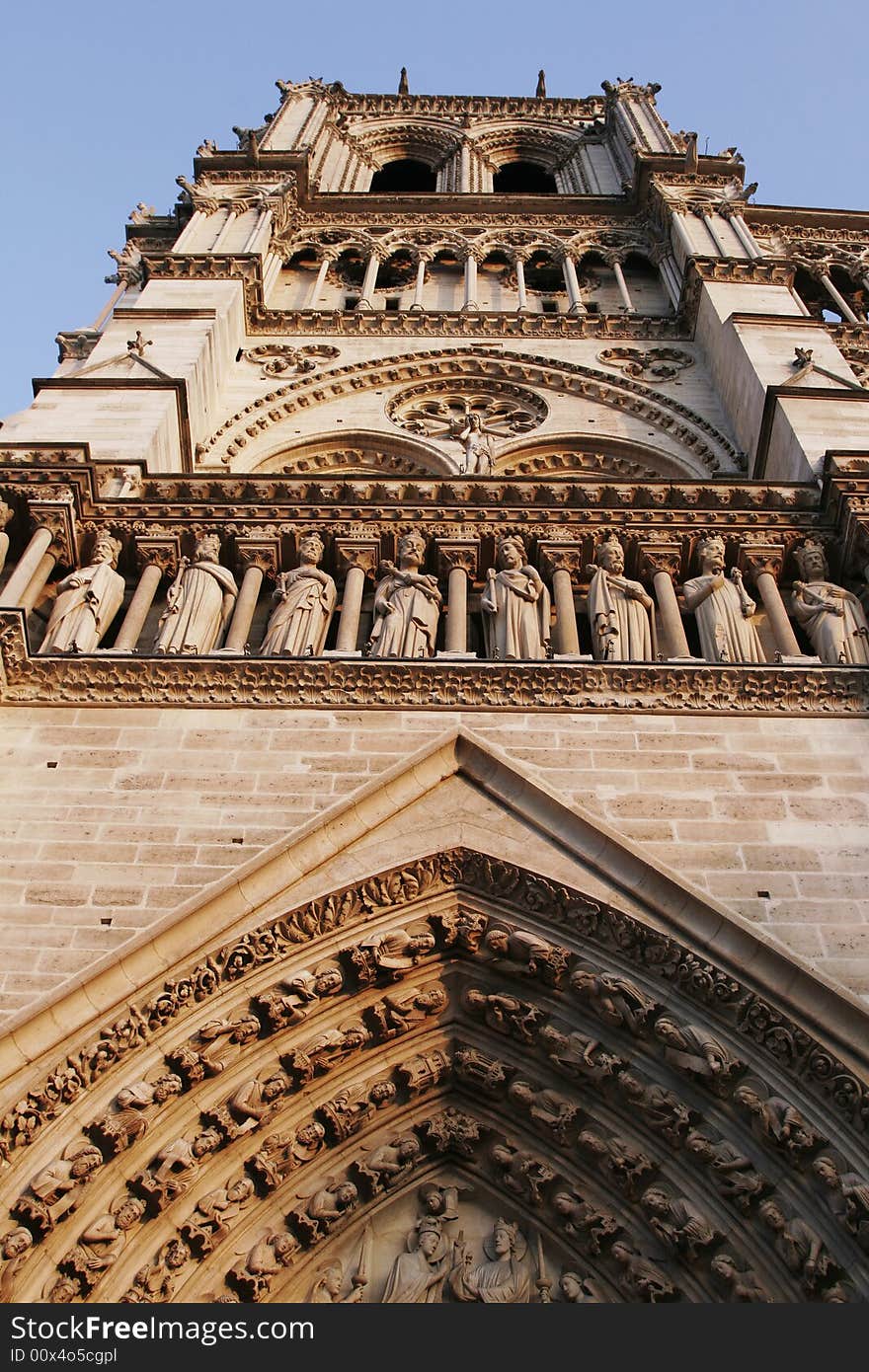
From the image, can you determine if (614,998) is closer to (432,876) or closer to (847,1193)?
(432,876)

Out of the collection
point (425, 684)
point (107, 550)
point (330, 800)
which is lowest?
point (330, 800)

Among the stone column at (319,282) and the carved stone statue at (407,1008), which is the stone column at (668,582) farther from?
the stone column at (319,282)

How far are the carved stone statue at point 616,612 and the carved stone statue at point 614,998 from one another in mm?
2455

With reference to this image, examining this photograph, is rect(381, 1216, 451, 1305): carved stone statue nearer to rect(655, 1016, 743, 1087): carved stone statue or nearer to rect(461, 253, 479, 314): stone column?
rect(655, 1016, 743, 1087): carved stone statue

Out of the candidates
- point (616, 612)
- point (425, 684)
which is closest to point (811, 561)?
point (616, 612)

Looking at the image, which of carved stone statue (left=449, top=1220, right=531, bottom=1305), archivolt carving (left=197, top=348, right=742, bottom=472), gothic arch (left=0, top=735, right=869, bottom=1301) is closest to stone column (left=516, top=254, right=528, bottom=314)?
archivolt carving (left=197, top=348, right=742, bottom=472)

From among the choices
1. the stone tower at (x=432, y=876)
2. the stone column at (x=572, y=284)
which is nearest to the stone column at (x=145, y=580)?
the stone tower at (x=432, y=876)

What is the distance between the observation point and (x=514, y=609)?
398 inches

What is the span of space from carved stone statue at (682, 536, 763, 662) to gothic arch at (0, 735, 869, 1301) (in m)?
2.14

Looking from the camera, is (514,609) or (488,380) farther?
(488,380)

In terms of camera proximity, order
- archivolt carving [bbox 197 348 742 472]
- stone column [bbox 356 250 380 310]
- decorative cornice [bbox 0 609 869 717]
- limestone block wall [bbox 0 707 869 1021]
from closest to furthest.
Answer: limestone block wall [bbox 0 707 869 1021] < decorative cornice [bbox 0 609 869 717] < archivolt carving [bbox 197 348 742 472] < stone column [bbox 356 250 380 310]

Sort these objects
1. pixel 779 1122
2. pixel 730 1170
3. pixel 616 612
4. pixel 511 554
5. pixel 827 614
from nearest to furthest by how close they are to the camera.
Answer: pixel 779 1122
pixel 730 1170
pixel 827 614
pixel 616 612
pixel 511 554

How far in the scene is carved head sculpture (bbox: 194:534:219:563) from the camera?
10695 mm

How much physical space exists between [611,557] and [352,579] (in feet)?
6.24
